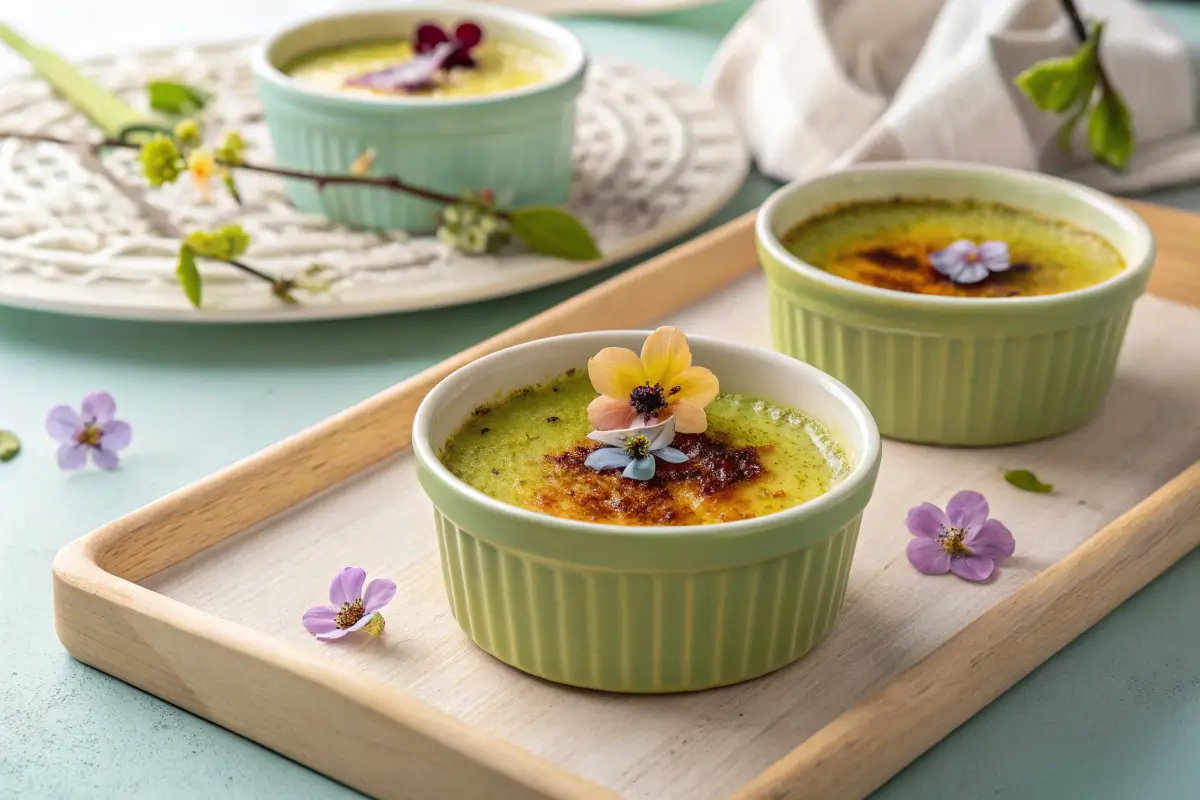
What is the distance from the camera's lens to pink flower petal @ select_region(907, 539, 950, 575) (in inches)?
57.7

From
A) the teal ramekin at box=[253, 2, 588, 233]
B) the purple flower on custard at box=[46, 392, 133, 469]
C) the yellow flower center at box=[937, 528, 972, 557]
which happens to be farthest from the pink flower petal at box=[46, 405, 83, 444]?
the yellow flower center at box=[937, 528, 972, 557]

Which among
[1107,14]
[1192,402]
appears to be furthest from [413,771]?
[1107,14]

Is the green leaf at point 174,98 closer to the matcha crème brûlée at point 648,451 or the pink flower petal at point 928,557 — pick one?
the matcha crème brûlée at point 648,451

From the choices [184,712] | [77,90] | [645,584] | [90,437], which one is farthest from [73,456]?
[77,90]

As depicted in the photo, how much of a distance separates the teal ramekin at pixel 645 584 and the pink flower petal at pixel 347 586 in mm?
88

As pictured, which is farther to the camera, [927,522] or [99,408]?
[99,408]

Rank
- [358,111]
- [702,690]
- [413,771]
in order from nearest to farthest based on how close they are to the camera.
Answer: [413,771] < [702,690] < [358,111]

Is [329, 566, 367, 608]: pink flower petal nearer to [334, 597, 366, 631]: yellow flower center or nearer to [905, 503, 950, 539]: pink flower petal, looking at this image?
[334, 597, 366, 631]: yellow flower center

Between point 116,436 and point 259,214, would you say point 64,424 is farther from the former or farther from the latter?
point 259,214

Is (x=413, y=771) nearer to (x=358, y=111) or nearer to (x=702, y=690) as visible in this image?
(x=702, y=690)

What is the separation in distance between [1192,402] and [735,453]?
2.35 ft

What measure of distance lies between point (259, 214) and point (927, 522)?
1.14 meters

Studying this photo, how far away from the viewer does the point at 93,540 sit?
1.38 meters

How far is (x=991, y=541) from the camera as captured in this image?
1.50 metres
